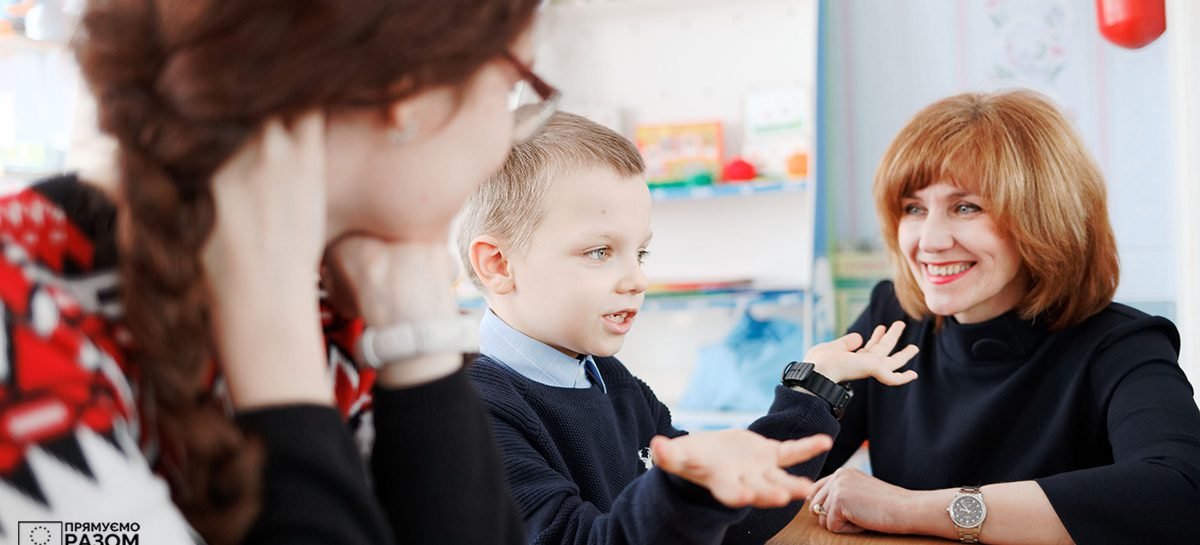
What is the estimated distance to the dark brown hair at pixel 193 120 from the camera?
0.55 metres

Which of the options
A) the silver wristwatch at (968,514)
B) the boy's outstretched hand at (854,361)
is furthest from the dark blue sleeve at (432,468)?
the silver wristwatch at (968,514)

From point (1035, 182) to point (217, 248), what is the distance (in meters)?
1.43

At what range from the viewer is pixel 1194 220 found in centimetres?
231

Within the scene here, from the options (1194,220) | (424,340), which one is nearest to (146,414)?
(424,340)

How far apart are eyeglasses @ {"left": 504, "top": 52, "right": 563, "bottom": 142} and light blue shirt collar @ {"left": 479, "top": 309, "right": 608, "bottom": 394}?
0.45 metres

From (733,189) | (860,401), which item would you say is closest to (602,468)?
(860,401)

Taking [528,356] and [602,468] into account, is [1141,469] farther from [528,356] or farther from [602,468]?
[528,356]

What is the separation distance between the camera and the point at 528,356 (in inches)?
46.9

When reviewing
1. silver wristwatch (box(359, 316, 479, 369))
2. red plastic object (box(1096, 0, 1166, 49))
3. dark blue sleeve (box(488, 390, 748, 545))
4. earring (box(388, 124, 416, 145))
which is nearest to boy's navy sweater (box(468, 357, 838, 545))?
dark blue sleeve (box(488, 390, 748, 545))

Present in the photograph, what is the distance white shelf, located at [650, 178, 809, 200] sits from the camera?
325 cm

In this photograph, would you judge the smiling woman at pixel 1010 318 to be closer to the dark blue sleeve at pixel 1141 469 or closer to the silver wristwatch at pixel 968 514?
the dark blue sleeve at pixel 1141 469

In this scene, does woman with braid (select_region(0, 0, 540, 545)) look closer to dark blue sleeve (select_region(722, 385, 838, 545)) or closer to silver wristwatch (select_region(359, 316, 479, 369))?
silver wristwatch (select_region(359, 316, 479, 369))

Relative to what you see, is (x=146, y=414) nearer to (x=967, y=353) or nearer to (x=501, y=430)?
(x=501, y=430)

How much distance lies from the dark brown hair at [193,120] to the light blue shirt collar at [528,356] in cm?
61
